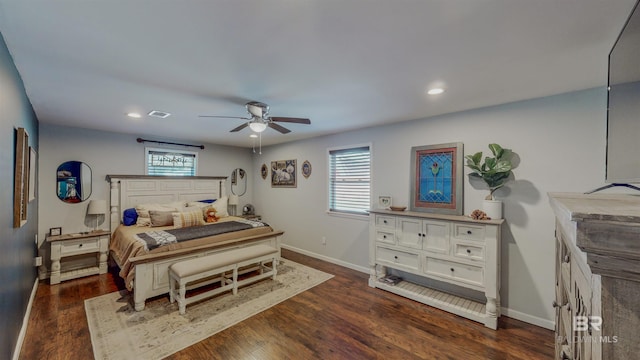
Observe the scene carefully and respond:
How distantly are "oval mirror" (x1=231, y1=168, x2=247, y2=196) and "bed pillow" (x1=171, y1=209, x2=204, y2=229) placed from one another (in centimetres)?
166

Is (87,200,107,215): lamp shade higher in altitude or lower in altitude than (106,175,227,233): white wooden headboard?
lower

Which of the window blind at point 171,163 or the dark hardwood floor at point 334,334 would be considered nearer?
the dark hardwood floor at point 334,334

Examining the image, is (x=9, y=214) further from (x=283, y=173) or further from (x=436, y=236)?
(x=283, y=173)

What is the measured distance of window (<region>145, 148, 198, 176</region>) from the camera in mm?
4838

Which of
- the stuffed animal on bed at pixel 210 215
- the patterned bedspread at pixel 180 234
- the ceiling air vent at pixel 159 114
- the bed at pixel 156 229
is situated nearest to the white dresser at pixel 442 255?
the bed at pixel 156 229

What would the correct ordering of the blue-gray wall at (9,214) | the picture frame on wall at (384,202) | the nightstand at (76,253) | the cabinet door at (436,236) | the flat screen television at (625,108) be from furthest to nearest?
1. the picture frame on wall at (384,202)
2. the nightstand at (76,253)
3. the cabinet door at (436,236)
4. the blue-gray wall at (9,214)
5. the flat screen television at (625,108)

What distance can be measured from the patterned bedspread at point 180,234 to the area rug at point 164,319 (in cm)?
71

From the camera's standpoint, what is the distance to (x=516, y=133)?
2.78 m

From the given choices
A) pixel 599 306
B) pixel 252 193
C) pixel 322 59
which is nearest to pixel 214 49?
pixel 322 59

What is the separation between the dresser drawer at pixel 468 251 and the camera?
8.99 ft

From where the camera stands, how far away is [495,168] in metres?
2.75

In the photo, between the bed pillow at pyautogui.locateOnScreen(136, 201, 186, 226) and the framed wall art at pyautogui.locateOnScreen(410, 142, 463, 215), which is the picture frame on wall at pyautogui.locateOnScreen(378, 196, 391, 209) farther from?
the bed pillow at pyautogui.locateOnScreen(136, 201, 186, 226)

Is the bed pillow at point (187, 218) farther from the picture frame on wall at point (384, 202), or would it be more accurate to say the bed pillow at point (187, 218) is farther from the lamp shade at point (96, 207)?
the picture frame on wall at point (384, 202)

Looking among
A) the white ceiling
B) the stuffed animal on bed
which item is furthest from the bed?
the white ceiling
